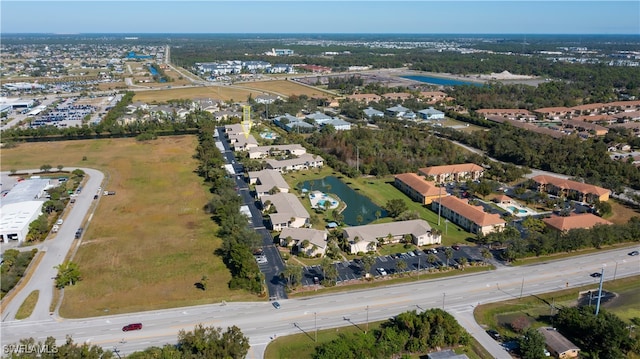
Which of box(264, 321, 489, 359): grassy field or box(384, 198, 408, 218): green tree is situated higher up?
box(384, 198, 408, 218): green tree

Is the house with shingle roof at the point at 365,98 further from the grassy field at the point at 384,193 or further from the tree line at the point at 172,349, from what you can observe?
the tree line at the point at 172,349

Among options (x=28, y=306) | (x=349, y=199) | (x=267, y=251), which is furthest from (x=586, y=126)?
(x=28, y=306)

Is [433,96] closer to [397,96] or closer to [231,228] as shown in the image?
[397,96]

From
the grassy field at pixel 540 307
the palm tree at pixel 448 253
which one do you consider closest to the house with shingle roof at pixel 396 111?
the palm tree at pixel 448 253

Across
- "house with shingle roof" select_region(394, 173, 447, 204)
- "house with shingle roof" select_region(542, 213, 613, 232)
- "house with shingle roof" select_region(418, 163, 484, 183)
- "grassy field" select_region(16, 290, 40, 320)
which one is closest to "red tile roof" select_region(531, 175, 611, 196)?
"house with shingle roof" select_region(418, 163, 484, 183)

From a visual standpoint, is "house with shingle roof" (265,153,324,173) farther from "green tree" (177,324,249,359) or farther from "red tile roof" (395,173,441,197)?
"green tree" (177,324,249,359)
